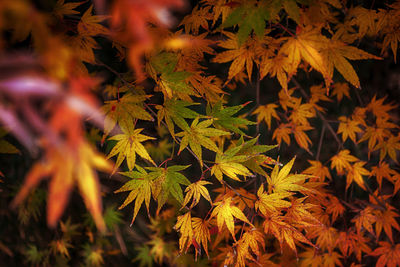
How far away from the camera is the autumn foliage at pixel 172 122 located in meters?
0.40

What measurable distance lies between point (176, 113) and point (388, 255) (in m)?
1.33

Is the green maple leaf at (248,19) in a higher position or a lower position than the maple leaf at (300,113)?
higher

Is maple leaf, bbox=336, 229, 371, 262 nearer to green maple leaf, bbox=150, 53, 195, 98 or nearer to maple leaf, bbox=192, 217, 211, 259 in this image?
maple leaf, bbox=192, 217, 211, 259

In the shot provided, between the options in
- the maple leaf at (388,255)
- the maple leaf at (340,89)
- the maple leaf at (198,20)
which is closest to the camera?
the maple leaf at (198,20)

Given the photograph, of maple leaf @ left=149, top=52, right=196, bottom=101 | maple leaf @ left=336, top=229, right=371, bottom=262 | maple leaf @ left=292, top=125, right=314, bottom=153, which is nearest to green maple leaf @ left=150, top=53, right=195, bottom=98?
maple leaf @ left=149, top=52, right=196, bottom=101

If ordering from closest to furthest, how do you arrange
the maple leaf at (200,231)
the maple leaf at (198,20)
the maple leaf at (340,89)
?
the maple leaf at (200,231) → the maple leaf at (198,20) → the maple leaf at (340,89)

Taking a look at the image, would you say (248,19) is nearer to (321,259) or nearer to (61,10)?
(61,10)

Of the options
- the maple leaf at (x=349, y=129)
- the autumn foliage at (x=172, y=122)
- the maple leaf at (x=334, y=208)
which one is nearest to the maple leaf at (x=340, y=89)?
the autumn foliage at (x=172, y=122)

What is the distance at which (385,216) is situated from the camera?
4.76 ft

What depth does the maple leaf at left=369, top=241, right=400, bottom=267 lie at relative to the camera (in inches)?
53.1

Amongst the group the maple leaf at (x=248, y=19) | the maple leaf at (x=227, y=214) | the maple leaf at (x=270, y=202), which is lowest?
the maple leaf at (x=227, y=214)

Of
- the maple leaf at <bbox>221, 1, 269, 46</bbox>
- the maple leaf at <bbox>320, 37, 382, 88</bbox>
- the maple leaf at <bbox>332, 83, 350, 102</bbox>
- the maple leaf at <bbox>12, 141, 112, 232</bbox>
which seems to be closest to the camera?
the maple leaf at <bbox>12, 141, 112, 232</bbox>

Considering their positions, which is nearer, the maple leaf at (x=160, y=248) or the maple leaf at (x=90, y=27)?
the maple leaf at (x=90, y=27)

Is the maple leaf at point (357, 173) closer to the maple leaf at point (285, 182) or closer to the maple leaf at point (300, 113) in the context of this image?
the maple leaf at point (300, 113)
